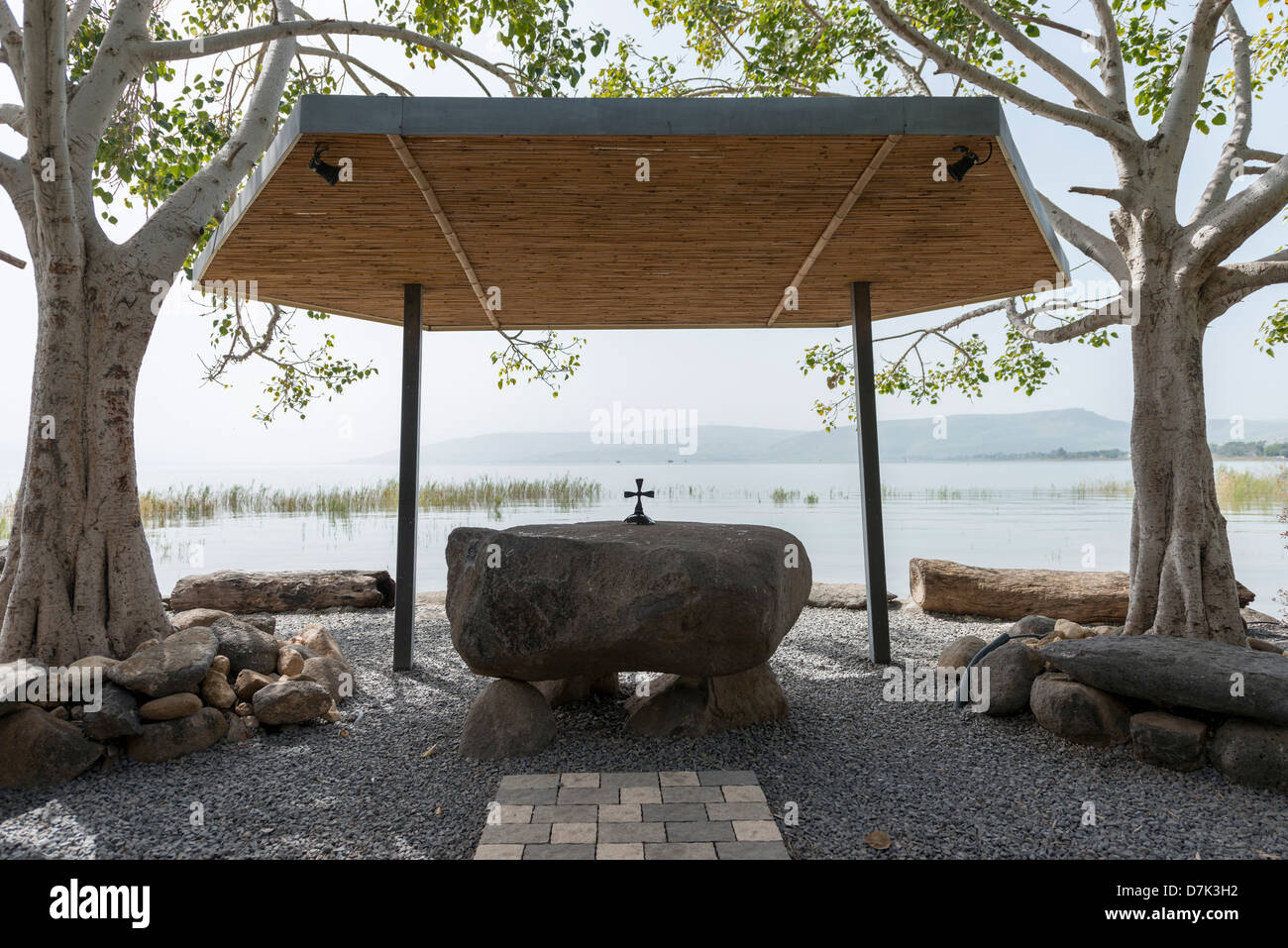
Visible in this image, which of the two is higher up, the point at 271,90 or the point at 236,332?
the point at 271,90

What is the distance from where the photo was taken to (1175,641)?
3906 mm

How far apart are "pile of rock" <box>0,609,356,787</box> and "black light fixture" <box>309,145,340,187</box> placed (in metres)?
2.65

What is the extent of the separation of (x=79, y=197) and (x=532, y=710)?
4.35 meters

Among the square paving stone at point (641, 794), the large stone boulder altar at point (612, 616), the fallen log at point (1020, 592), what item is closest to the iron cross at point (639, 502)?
the large stone boulder altar at point (612, 616)

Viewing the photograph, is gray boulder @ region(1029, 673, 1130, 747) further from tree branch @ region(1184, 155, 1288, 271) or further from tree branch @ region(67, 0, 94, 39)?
tree branch @ region(67, 0, 94, 39)

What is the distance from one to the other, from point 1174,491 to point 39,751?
22.1 ft

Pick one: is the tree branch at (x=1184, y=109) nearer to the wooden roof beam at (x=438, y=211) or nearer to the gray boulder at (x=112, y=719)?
the wooden roof beam at (x=438, y=211)

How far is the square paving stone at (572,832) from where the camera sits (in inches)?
105

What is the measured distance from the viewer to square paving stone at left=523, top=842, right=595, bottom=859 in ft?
8.33

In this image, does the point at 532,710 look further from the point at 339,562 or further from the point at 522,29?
the point at 339,562
